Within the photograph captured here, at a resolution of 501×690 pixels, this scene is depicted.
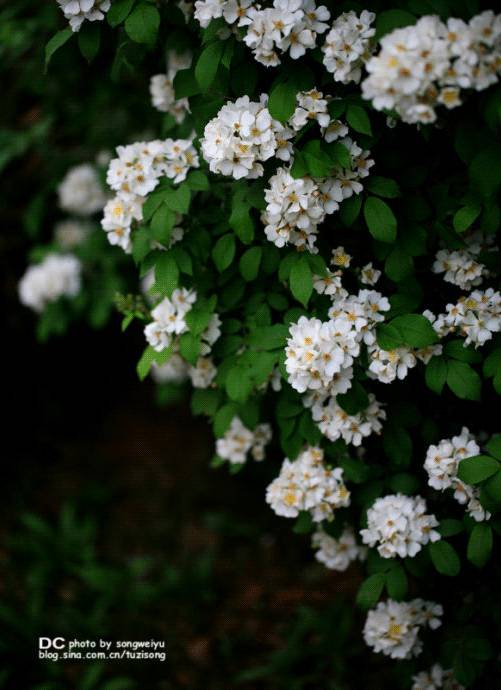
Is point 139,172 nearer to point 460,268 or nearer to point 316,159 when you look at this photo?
point 316,159

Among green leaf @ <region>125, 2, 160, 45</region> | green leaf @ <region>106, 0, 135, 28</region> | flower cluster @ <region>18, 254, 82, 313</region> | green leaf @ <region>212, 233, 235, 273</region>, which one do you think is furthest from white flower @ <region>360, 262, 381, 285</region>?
flower cluster @ <region>18, 254, 82, 313</region>

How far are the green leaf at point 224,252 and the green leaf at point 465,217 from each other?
0.67 metres

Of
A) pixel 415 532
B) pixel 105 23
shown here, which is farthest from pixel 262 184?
pixel 415 532

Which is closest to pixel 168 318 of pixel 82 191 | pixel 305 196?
pixel 305 196

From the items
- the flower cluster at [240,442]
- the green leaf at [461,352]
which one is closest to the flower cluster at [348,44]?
the green leaf at [461,352]

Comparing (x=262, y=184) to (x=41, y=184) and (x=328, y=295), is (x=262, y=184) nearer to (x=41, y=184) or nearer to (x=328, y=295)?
(x=328, y=295)

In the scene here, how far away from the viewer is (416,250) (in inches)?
76.9

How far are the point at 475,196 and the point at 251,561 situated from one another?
8.40 feet

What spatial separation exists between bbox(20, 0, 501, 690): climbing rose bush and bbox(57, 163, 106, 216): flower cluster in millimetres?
1330

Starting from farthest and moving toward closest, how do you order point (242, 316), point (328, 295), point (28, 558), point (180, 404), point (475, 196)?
1. point (180, 404)
2. point (28, 558)
3. point (242, 316)
4. point (328, 295)
5. point (475, 196)

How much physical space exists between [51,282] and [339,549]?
2013 millimetres

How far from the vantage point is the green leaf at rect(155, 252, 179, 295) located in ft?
6.75

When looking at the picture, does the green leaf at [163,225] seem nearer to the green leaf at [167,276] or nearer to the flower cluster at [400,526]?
the green leaf at [167,276]

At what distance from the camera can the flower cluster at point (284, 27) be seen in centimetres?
171
